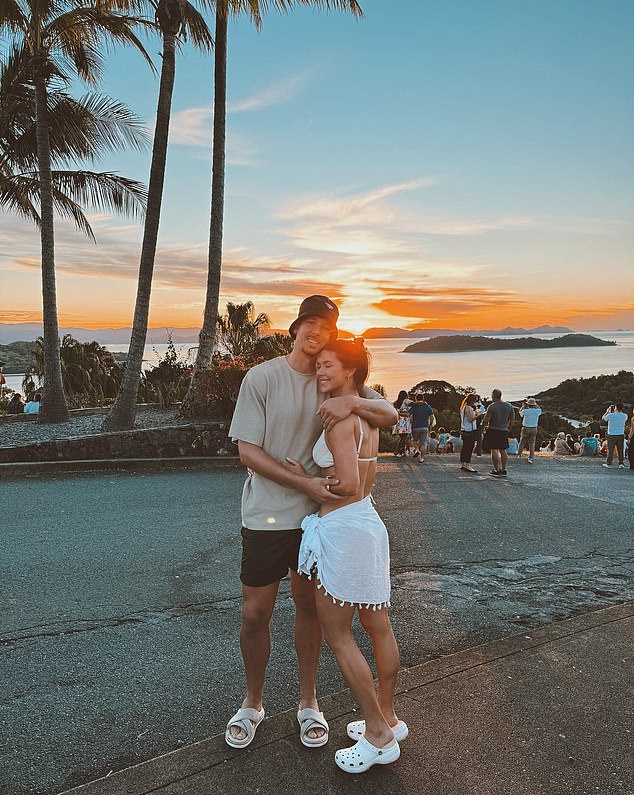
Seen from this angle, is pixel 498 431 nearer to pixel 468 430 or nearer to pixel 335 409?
pixel 468 430

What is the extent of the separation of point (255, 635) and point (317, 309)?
1505 millimetres

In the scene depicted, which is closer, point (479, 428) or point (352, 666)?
point (352, 666)

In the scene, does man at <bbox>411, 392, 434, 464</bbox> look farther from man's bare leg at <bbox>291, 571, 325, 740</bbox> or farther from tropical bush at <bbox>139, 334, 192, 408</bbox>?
man's bare leg at <bbox>291, 571, 325, 740</bbox>

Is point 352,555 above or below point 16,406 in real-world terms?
above

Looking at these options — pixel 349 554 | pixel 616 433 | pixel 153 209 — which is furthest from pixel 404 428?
pixel 349 554

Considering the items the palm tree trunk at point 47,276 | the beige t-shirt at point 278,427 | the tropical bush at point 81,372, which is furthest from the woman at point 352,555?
the tropical bush at point 81,372

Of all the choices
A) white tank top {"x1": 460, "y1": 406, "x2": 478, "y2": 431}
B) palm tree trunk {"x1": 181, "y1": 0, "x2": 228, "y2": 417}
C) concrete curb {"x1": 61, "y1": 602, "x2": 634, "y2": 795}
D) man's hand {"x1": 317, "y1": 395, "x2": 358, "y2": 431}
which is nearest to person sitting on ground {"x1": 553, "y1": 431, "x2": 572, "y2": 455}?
white tank top {"x1": 460, "y1": 406, "x2": 478, "y2": 431}

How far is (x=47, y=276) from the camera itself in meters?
15.1

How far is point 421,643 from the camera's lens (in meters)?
4.34

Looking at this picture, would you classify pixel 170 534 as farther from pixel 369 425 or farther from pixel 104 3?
pixel 104 3

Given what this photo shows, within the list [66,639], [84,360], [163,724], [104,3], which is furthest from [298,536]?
[84,360]

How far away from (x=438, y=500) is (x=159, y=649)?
6.04 meters

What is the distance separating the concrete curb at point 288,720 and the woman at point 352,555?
1.43 feet

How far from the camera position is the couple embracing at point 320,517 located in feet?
9.17
